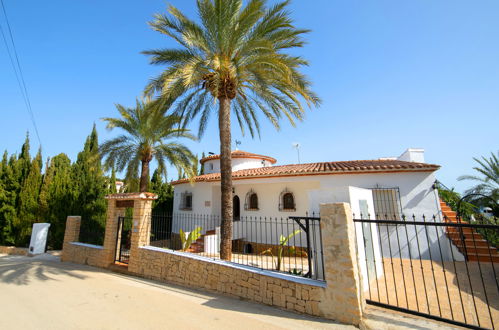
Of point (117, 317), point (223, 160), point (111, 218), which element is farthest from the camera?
point (111, 218)

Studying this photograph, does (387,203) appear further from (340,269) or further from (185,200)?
(185,200)

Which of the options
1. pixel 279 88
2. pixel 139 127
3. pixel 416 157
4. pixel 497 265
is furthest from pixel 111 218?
pixel 416 157

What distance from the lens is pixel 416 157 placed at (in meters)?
12.5

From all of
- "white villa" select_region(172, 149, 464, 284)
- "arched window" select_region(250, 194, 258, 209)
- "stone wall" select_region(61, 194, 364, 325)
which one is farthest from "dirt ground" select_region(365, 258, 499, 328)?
"arched window" select_region(250, 194, 258, 209)

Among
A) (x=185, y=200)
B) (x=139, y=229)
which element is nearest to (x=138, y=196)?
(x=139, y=229)

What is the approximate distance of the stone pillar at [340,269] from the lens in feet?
13.1

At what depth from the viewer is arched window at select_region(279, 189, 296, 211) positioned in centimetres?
1213

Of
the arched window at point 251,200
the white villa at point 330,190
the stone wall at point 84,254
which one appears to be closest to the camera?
the stone wall at point 84,254

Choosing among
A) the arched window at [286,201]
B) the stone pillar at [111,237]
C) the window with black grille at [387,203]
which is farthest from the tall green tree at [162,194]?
the window with black grille at [387,203]

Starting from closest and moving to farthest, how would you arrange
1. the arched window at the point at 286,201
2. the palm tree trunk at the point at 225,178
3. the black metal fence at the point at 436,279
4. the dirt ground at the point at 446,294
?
the black metal fence at the point at 436,279, the dirt ground at the point at 446,294, the palm tree trunk at the point at 225,178, the arched window at the point at 286,201

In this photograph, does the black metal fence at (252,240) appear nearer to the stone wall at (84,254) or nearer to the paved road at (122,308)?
the paved road at (122,308)

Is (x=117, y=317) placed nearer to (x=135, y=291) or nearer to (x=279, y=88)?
(x=135, y=291)

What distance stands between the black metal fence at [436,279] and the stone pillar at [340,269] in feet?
1.58

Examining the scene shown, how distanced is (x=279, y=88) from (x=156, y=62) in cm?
476
